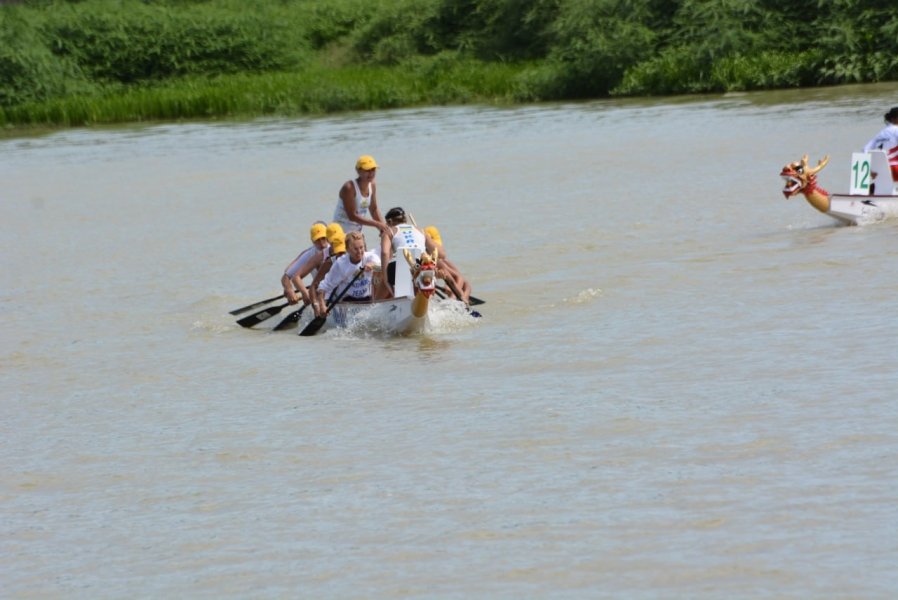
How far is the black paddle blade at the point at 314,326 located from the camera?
14617mm

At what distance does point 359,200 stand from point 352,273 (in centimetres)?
122

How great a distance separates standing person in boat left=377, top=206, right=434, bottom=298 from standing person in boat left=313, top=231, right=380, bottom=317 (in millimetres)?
224

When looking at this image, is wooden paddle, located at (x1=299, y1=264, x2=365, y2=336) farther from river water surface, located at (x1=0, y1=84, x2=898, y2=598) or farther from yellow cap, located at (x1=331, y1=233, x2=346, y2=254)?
yellow cap, located at (x1=331, y1=233, x2=346, y2=254)

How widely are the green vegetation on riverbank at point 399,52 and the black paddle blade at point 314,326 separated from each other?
89.3 ft

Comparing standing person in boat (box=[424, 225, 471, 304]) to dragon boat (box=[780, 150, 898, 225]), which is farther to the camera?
dragon boat (box=[780, 150, 898, 225])

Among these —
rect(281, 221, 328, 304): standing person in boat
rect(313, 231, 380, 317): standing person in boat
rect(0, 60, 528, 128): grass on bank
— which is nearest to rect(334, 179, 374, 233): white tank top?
rect(281, 221, 328, 304): standing person in boat

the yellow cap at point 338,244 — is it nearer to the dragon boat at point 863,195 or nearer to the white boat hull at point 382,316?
the white boat hull at point 382,316

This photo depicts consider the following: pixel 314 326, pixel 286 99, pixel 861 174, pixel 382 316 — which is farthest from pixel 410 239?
pixel 286 99

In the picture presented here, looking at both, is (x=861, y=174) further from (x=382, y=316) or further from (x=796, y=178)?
(x=382, y=316)

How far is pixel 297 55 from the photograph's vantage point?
56062 mm

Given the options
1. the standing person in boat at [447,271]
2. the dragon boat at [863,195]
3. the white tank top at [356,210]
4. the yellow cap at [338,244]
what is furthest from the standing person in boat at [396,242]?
the dragon boat at [863,195]

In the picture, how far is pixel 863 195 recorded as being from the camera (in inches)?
715

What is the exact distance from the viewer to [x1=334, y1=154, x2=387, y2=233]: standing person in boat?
15.3 metres

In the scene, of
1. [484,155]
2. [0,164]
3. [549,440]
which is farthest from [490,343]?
[0,164]
